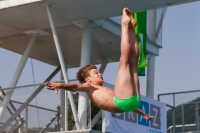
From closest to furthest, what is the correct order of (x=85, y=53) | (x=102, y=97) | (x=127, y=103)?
1. (x=127, y=103)
2. (x=102, y=97)
3. (x=85, y=53)

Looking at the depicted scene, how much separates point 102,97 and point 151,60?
15624 mm

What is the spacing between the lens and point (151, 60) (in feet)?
84.9

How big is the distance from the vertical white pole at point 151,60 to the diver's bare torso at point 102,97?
15059 mm

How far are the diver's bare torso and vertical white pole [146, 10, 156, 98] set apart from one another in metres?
15.1

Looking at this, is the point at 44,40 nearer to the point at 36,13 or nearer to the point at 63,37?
the point at 63,37

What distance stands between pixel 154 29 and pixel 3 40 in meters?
6.20

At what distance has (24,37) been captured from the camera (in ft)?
79.4

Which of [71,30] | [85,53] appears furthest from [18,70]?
[85,53]

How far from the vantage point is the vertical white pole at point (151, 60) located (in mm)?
25516

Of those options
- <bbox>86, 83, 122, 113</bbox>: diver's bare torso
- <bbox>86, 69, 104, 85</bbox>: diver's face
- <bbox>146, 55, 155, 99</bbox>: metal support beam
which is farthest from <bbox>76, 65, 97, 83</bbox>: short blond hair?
<bbox>146, 55, 155, 99</bbox>: metal support beam

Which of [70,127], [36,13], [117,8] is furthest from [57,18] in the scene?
[70,127]

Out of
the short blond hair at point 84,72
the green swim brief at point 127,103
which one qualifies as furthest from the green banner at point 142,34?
the green swim brief at point 127,103

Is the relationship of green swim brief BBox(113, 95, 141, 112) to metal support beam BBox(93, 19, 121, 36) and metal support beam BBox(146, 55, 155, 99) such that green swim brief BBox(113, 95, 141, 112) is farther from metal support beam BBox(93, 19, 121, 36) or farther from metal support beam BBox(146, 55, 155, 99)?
metal support beam BBox(146, 55, 155, 99)

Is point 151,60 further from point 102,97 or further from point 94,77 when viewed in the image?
point 102,97
